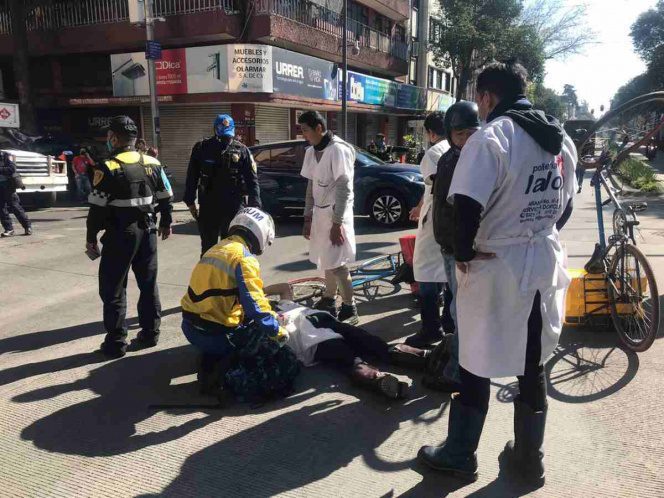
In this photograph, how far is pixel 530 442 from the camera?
8.58ft

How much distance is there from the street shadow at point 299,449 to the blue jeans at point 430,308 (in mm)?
833

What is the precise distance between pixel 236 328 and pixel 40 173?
474 inches

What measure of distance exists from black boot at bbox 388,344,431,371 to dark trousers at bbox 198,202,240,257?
2.10 m

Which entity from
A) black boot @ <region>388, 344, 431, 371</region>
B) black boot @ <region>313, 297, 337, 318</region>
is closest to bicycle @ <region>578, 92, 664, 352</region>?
black boot @ <region>388, 344, 431, 371</region>

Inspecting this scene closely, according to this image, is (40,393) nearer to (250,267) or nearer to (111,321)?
(111,321)

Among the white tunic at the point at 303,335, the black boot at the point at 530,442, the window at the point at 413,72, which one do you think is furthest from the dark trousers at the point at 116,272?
the window at the point at 413,72

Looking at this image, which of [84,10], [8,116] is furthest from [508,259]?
[84,10]

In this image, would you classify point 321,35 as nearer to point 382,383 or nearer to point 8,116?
point 8,116

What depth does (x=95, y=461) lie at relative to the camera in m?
2.89

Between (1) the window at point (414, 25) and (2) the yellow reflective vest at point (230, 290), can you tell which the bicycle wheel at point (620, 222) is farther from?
(1) the window at point (414, 25)

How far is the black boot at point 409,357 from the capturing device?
12.6ft

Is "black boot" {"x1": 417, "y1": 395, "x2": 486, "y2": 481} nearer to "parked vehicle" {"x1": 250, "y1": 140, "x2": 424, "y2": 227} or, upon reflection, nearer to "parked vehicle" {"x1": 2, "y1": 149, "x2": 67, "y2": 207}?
"parked vehicle" {"x1": 250, "y1": 140, "x2": 424, "y2": 227}

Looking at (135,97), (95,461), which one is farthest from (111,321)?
(135,97)

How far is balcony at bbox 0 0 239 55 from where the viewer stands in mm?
17406
